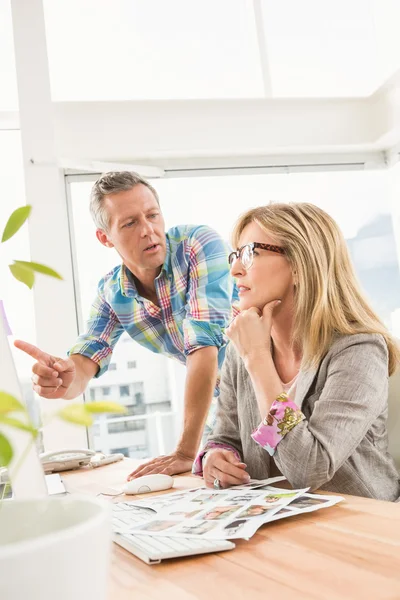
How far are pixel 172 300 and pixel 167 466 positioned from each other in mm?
836

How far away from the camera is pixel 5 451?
35cm

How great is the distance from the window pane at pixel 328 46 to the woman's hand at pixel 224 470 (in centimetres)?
399

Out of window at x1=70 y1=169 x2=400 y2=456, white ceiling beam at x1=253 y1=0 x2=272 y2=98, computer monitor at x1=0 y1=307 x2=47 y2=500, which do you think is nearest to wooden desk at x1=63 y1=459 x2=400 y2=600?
computer monitor at x1=0 y1=307 x2=47 y2=500

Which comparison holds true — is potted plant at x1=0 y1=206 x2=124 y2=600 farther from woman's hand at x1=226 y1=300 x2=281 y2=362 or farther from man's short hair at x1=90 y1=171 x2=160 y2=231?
man's short hair at x1=90 y1=171 x2=160 y2=231

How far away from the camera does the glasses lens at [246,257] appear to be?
1569 mm

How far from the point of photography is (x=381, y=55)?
4.88 meters

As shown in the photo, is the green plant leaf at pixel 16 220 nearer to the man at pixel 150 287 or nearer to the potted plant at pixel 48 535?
the potted plant at pixel 48 535

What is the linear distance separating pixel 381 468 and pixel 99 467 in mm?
955

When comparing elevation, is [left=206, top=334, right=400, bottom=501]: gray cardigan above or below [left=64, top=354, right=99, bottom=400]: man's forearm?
below

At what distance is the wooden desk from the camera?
62cm

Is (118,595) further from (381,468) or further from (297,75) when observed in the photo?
(297,75)

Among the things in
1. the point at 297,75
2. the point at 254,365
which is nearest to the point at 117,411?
the point at 254,365

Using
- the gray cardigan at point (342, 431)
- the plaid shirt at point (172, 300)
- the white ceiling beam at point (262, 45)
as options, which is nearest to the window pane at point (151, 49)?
the white ceiling beam at point (262, 45)

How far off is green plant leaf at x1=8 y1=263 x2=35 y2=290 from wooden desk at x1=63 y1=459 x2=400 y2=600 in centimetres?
38
